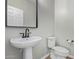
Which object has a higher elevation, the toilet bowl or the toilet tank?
the toilet tank

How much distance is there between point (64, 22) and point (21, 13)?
1232 mm

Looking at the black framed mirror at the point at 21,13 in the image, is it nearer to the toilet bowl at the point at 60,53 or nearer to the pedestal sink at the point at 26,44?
the pedestal sink at the point at 26,44

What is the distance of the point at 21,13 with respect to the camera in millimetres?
2010

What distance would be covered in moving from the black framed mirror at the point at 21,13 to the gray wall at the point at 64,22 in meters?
0.76

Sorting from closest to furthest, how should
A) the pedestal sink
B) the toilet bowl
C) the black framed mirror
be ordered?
the pedestal sink
the black framed mirror
the toilet bowl

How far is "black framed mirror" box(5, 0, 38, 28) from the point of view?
180cm

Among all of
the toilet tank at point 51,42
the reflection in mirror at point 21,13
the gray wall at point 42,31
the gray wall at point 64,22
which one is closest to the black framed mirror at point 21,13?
the reflection in mirror at point 21,13

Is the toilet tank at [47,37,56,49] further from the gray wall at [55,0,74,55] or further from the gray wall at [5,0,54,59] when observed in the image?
the gray wall at [55,0,74,55]

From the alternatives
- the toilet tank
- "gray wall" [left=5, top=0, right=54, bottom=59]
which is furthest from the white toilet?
"gray wall" [left=5, top=0, right=54, bottom=59]

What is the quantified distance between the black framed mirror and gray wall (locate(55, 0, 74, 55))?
0.76m

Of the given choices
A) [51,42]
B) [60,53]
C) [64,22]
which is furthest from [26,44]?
[64,22]

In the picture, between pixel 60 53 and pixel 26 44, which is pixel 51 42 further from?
pixel 26 44
